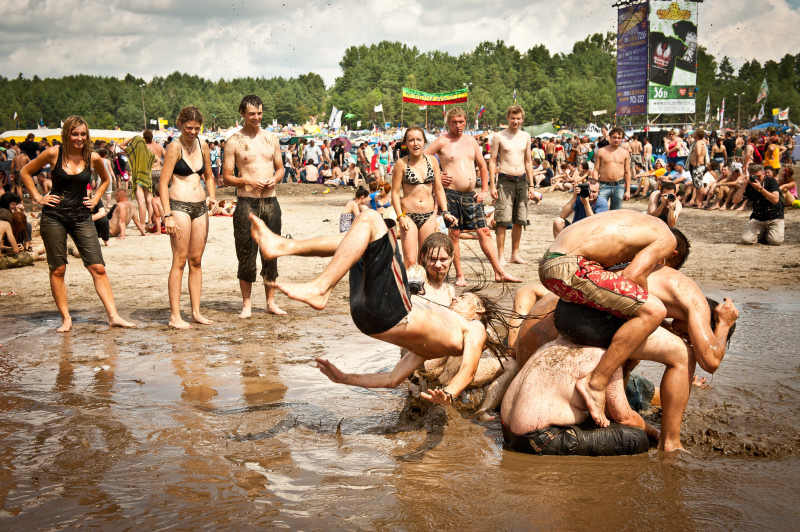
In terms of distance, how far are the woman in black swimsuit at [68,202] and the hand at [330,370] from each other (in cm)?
389

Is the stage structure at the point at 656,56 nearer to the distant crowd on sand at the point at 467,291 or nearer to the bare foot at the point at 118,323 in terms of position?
the distant crowd on sand at the point at 467,291

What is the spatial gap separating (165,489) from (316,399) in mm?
1793

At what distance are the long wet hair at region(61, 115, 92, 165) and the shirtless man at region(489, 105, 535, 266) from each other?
550 cm

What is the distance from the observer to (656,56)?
41.8 metres

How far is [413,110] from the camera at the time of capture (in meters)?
139

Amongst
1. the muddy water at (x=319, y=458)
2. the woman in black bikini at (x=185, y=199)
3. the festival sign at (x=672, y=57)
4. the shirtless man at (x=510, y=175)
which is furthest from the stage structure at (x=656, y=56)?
the muddy water at (x=319, y=458)

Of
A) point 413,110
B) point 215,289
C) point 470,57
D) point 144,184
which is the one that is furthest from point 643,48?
point 470,57

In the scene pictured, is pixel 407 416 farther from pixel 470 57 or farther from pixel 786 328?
pixel 470 57

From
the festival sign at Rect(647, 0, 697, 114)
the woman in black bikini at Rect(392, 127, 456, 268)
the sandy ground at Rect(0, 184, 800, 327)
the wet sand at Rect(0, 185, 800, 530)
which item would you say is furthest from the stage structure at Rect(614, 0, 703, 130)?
the wet sand at Rect(0, 185, 800, 530)

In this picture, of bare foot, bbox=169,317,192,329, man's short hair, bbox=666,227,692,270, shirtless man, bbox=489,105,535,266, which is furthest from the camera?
shirtless man, bbox=489,105,535,266

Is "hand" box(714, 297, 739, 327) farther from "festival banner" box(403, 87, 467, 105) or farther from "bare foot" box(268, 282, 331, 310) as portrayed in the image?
"festival banner" box(403, 87, 467, 105)

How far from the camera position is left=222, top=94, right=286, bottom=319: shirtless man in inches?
311

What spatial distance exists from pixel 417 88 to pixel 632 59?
12819 centimetres

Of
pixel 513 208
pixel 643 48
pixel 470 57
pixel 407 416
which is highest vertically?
pixel 470 57
